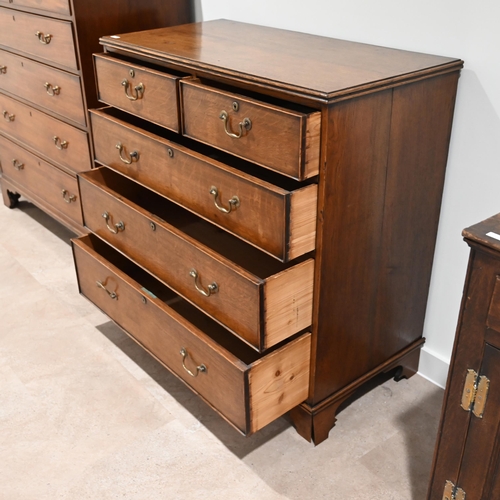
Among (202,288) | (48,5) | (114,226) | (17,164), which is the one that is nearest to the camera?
(202,288)

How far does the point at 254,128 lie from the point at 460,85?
525 millimetres

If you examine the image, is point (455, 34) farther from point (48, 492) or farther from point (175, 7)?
point (48, 492)

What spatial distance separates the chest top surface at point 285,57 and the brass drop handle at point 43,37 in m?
0.35

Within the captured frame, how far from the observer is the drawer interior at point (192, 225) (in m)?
1.59

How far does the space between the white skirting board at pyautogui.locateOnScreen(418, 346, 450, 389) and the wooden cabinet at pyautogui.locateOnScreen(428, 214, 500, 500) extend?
1.80 ft

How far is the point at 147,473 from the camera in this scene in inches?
56.4

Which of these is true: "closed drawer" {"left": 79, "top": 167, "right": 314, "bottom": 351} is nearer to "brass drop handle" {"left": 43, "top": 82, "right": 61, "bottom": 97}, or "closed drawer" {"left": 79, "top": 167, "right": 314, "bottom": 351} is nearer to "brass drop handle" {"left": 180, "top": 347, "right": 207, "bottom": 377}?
"brass drop handle" {"left": 180, "top": 347, "right": 207, "bottom": 377}

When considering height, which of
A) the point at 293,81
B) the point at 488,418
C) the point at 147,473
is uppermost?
the point at 293,81

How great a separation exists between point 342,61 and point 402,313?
660 mm

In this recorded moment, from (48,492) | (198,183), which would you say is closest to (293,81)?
(198,183)

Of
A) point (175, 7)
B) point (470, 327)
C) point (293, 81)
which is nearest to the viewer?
point (470, 327)

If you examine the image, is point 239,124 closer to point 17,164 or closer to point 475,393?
point 475,393

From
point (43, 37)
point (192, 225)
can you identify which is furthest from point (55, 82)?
point (192, 225)

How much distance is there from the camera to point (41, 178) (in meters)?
2.33
